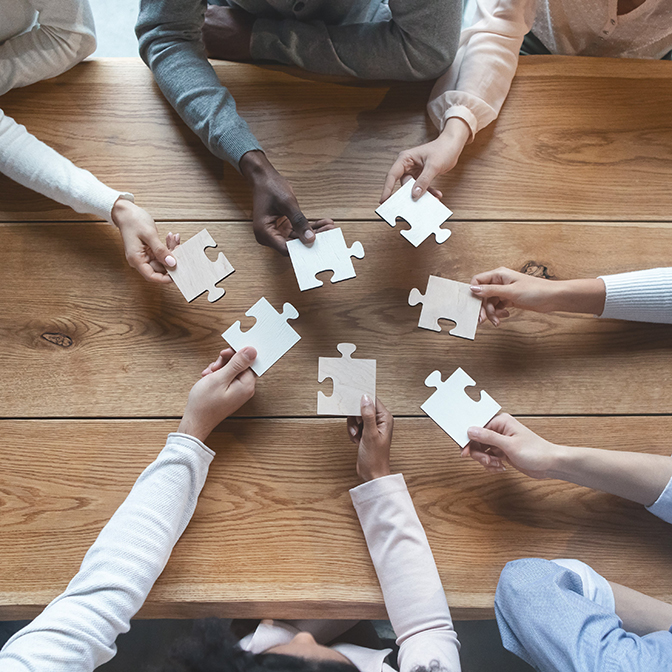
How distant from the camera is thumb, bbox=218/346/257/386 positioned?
1.02 metres

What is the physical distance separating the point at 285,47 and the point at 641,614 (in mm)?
1427

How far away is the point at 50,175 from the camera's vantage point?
1.12 meters

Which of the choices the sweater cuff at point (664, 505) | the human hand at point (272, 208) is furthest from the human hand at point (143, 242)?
the sweater cuff at point (664, 505)

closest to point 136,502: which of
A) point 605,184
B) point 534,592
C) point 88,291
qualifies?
point 88,291

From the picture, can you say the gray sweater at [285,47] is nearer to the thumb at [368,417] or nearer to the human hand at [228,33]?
the human hand at [228,33]

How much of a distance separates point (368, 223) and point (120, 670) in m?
1.38

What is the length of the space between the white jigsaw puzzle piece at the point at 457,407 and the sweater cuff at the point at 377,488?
14 centimetres

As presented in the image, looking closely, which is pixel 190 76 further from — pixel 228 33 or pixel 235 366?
pixel 235 366

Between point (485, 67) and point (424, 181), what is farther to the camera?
point (485, 67)

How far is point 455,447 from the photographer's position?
1072mm

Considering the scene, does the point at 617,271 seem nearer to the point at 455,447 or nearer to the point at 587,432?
the point at 587,432

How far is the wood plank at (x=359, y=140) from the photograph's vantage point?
46.9 inches

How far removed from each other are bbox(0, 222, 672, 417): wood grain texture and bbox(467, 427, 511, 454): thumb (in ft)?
0.40

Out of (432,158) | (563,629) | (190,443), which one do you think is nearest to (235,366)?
(190,443)
